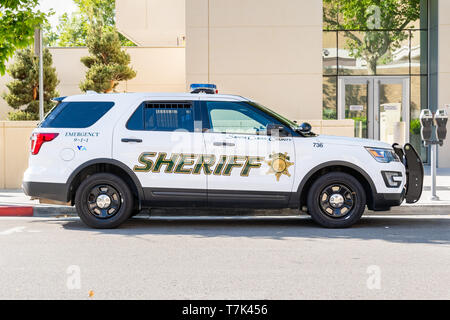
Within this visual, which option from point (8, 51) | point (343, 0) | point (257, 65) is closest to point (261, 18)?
point (257, 65)

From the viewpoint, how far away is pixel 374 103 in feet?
66.0

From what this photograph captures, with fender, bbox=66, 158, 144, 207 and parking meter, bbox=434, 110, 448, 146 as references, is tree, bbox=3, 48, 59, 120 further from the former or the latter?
parking meter, bbox=434, 110, 448, 146

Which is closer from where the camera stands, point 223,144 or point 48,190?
point 223,144

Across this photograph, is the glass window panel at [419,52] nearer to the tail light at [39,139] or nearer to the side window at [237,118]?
the side window at [237,118]

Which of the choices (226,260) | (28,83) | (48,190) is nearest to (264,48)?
(48,190)

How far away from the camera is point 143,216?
10.6m

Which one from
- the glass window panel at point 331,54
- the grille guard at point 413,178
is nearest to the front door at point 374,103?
the glass window panel at point 331,54

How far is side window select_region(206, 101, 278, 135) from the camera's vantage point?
29.9ft

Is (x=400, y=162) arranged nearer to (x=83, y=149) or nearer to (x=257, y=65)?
(x=83, y=149)

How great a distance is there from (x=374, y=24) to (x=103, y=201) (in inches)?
535

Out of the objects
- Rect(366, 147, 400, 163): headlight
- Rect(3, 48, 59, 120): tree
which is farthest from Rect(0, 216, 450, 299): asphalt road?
Rect(3, 48, 59, 120): tree

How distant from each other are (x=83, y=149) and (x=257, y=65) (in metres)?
9.88

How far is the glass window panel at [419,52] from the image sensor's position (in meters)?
20.2

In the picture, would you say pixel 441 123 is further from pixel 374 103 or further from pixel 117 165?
pixel 374 103
